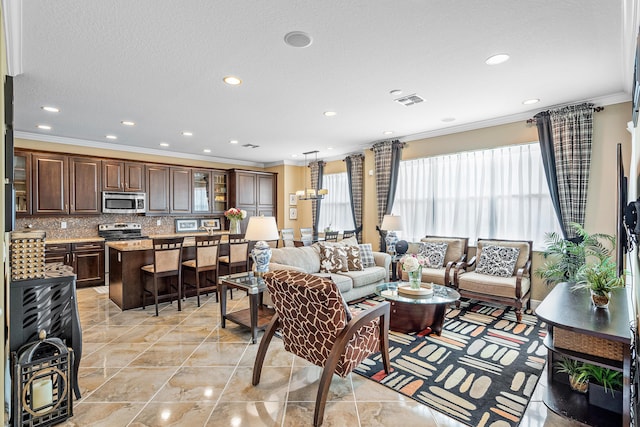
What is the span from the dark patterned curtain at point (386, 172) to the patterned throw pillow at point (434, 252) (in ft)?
3.65

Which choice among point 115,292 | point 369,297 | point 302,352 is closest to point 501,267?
point 369,297

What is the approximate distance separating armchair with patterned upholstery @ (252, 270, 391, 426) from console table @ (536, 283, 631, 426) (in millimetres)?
1128

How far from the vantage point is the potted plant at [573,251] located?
149 inches

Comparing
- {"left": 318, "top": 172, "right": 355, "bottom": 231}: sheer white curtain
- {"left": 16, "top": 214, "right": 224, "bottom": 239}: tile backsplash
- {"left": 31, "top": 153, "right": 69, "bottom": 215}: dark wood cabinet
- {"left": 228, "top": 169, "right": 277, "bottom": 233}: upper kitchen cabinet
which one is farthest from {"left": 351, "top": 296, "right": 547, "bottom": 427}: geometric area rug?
{"left": 31, "top": 153, "right": 69, "bottom": 215}: dark wood cabinet

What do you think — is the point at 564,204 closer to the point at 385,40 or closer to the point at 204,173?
the point at 385,40

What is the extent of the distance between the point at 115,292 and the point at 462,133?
5.95 m

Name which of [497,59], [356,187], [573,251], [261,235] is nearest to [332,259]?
[261,235]

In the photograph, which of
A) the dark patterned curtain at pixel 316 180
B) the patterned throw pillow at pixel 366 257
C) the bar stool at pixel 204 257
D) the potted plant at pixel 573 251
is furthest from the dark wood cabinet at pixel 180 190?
the potted plant at pixel 573 251

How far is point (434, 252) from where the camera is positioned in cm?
508

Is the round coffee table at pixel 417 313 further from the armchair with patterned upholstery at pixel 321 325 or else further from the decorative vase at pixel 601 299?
the decorative vase at pixel 601 299

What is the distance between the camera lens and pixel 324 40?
2529 millimetres

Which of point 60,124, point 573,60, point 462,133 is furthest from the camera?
point 462,133

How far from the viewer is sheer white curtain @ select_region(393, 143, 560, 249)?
4.58 m

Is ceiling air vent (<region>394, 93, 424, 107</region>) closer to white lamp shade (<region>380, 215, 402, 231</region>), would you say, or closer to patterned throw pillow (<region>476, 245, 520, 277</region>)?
white lamp shade (<region>380, 215, 402, 231</region>)
